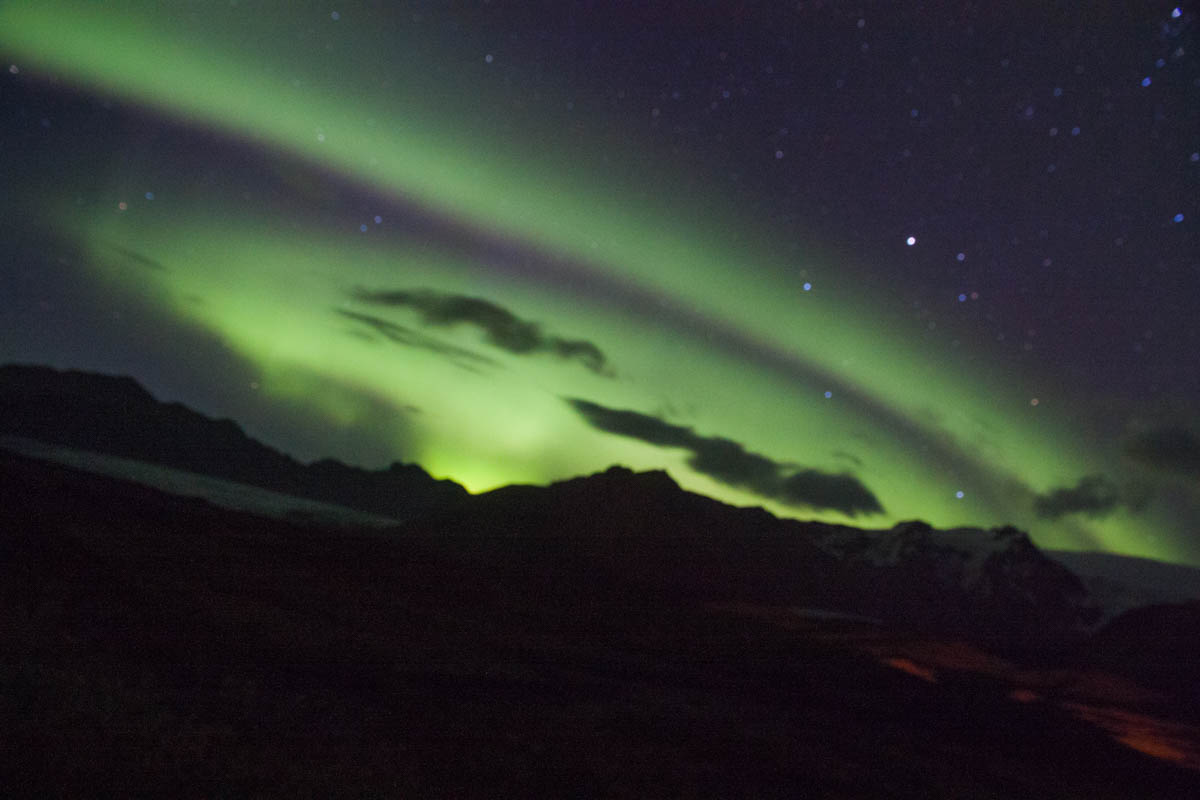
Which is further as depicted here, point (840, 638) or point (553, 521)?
point (553, 521)

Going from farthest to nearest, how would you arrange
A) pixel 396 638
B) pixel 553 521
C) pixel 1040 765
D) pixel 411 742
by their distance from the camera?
pixel 553 521
pixel 1040 765
pixel 396 638
pixel 411 742

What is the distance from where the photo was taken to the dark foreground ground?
9.31m

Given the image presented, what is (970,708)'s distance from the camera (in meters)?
30.2

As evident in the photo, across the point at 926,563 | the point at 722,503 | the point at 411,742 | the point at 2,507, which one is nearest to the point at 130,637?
the point at 411,742

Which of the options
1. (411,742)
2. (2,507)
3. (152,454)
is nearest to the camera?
(411,742)

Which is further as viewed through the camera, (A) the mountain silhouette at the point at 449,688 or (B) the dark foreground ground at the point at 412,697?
(A) the mountain silhouette at the point at 449,688

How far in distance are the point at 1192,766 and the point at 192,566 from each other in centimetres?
3899

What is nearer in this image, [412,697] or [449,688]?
[412,697]

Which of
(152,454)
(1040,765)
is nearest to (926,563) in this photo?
(1040,765)

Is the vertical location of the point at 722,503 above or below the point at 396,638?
above

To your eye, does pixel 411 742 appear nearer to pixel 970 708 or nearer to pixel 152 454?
pixel 970 708

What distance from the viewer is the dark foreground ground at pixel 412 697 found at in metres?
9.31

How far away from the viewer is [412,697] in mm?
13734

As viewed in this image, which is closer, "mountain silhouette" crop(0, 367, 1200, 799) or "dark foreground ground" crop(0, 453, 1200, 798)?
"dark foreground ground" crop(0, 453, 1200, 798)
